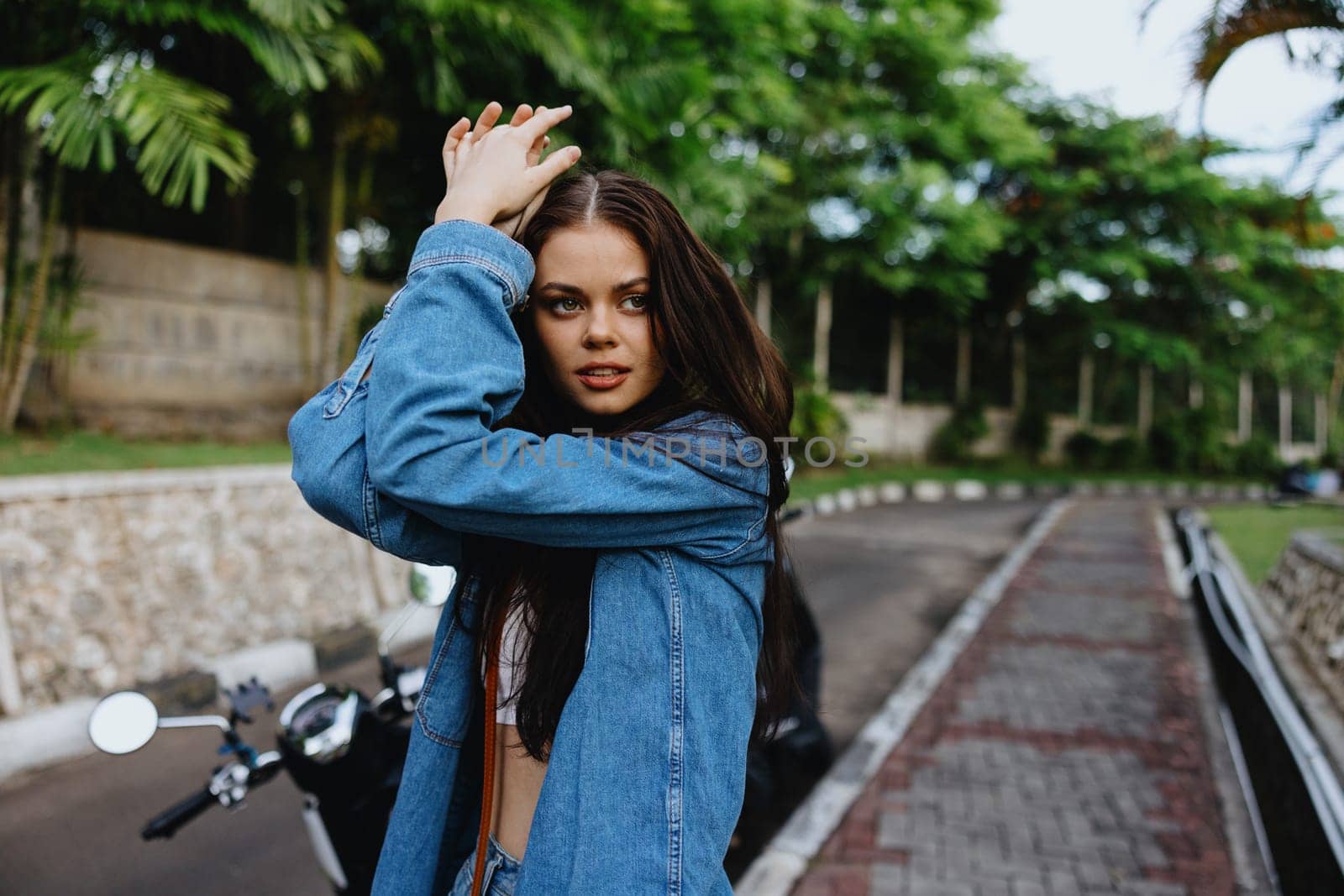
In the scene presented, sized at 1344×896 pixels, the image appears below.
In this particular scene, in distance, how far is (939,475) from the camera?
18469 mm

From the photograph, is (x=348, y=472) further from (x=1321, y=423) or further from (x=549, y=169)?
(x=1321, y=423)

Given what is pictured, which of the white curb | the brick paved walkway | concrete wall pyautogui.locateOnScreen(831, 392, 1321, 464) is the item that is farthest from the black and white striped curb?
the brick paved walkway

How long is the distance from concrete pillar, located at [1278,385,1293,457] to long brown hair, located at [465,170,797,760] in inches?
1345

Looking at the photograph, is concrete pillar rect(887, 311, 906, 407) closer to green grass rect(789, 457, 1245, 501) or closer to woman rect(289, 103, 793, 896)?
green grass rect(789, 457, 1245, 501)

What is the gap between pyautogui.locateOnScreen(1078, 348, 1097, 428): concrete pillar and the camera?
23922 mm

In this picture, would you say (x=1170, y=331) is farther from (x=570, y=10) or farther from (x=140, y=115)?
(x=140, y=115)

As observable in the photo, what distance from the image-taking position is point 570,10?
264 inches

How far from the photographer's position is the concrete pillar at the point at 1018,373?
22469mm

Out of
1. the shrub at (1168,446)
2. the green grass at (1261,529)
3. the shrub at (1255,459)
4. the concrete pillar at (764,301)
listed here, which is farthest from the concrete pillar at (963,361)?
the shrub at (1255,459)

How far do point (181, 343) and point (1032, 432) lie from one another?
20.1 meters

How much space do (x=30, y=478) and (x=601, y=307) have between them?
4.08 meters

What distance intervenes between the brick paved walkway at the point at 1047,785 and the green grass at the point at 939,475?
22.6 feet

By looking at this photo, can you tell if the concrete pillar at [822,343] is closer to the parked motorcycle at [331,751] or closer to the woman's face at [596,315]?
the parked motorcycle at [331,751]

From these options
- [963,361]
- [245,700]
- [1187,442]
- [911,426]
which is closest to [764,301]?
[911,426]
